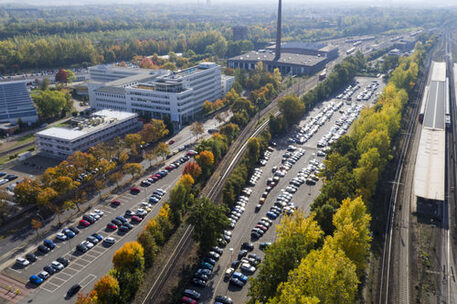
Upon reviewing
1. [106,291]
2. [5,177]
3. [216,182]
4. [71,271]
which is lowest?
[71,271]

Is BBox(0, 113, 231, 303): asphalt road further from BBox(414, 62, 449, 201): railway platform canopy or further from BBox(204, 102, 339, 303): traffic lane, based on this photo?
BBox(414, 62, 449, 201): railway platform canopy

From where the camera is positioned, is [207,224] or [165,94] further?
[165,94]

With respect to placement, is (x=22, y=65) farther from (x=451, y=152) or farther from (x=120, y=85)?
(x=451, y=152)

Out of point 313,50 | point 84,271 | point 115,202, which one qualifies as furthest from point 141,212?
point 313,50

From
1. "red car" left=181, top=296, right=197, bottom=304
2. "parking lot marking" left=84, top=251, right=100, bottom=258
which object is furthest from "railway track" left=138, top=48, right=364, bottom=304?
"parking lot marking" left=84, top=251, right=100, bottom=258

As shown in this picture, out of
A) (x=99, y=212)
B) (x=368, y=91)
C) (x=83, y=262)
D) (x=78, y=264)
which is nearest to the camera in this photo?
(x=78, y=264)

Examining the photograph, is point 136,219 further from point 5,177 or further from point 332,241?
point 5,177
